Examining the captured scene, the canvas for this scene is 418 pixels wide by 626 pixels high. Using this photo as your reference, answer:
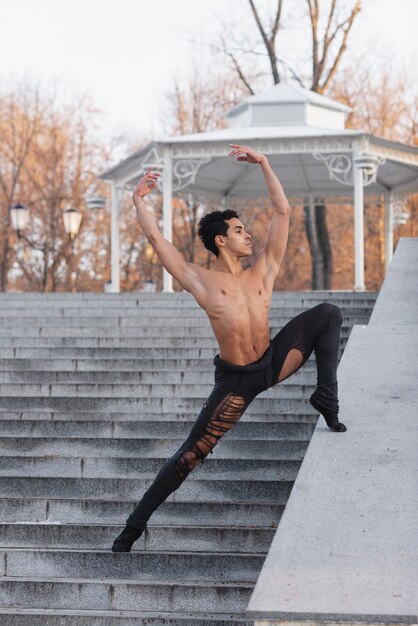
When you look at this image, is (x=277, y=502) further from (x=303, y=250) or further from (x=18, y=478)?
(x=303, y=250)

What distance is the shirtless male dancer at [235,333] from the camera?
18.6ft

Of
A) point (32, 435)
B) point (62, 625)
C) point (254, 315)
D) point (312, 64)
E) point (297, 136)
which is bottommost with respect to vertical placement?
point (62, 625)

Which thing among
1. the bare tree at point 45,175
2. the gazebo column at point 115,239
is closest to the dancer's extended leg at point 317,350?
the gazebo column at point 115,239

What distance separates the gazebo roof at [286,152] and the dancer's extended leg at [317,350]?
11.9m

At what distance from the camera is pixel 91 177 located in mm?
40844

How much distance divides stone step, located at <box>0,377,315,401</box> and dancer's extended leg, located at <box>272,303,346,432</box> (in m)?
2.80

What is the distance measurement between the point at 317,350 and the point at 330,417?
38 centimetres

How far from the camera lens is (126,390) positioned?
9000 millimetres

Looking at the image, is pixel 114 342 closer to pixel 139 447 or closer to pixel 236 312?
pixel 139 447

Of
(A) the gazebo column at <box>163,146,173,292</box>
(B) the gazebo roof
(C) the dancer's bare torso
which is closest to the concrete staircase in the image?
(C) the dancer's bare torso

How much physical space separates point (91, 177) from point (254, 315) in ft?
117

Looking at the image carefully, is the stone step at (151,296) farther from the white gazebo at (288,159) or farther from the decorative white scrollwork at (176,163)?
the decorative white scrollwork at (176,163)

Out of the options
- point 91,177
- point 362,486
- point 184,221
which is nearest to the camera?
point 362,486

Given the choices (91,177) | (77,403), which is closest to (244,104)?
(77,403)
